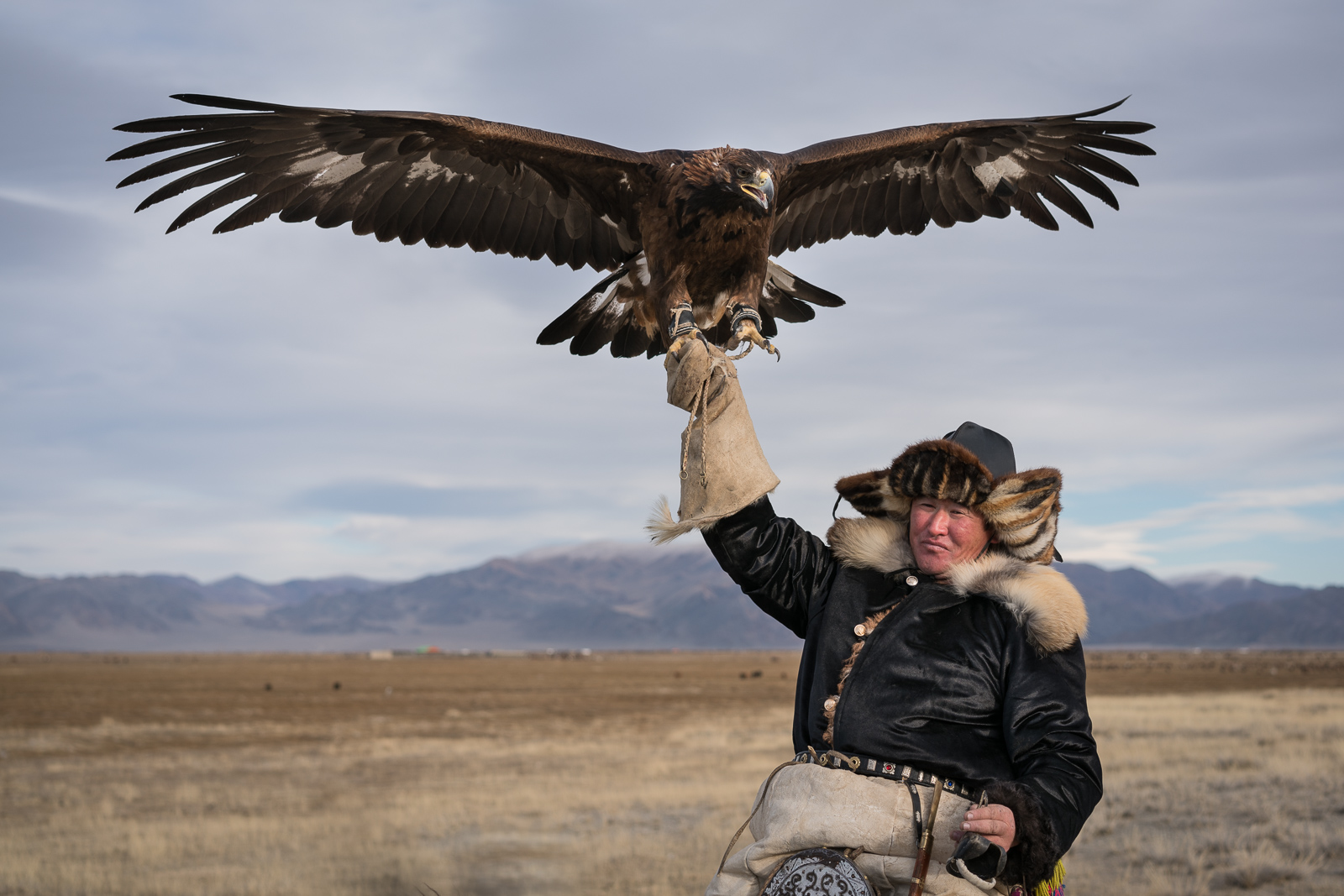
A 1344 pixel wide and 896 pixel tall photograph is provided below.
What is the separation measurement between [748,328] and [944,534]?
3.80ft

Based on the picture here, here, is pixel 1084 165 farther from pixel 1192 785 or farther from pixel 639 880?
pixel 1192 785

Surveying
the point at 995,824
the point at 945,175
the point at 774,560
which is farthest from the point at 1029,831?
the point at 945,175

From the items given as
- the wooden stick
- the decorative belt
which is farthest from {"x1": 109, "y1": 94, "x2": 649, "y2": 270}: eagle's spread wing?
the wooden stick

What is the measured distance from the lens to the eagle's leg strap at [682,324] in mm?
3146

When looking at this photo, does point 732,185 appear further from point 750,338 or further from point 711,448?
point 711,448

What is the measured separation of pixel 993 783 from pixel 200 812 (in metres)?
13.5

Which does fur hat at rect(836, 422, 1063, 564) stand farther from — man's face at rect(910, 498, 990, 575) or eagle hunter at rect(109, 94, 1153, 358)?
eagle hunter at rect(109, 94, 1153, 358)

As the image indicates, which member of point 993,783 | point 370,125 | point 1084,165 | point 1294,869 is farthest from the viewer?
point 1294,869

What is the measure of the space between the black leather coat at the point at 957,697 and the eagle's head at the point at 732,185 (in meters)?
1.26

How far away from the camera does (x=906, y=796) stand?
7.58 ft

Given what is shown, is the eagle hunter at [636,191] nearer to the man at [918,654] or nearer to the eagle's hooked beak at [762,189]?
the eagle's hooked beak at [762,189]

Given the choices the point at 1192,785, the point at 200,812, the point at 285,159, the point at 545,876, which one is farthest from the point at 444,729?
the point at 285,159

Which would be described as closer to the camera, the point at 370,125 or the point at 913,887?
the point at 913,887

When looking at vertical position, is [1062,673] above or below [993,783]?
above
